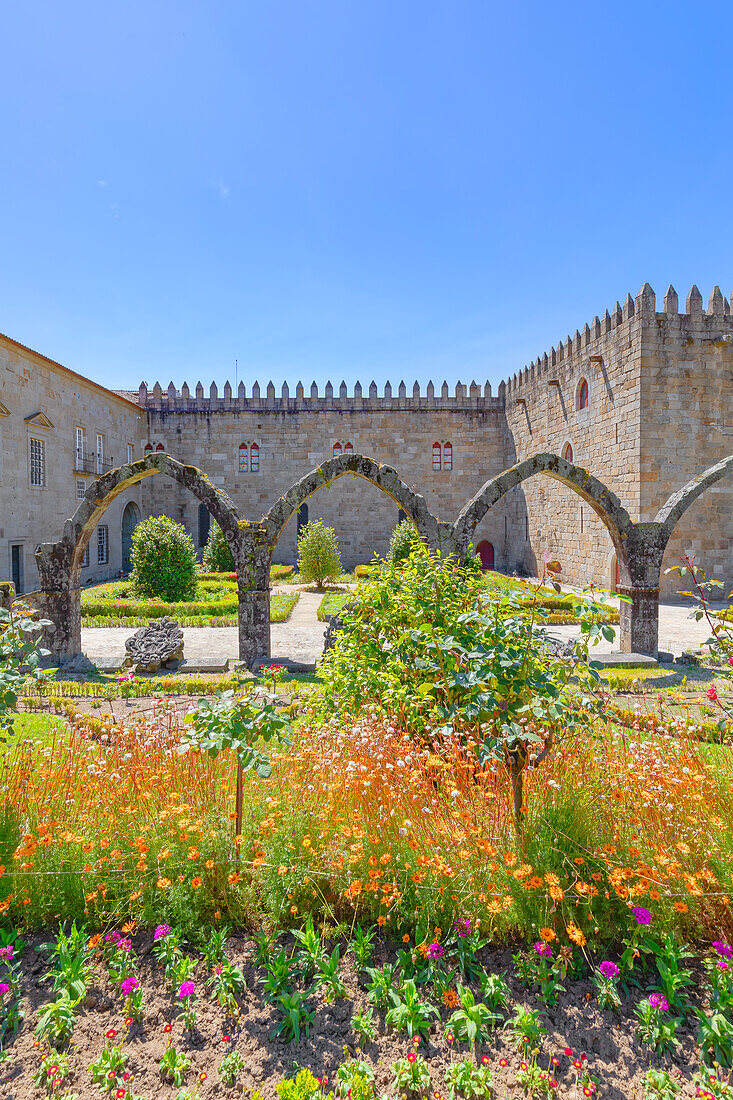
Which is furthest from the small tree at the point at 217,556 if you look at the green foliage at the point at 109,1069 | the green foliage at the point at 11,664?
the green foliage at the point at 109,1069

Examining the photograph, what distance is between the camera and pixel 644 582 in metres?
9.26

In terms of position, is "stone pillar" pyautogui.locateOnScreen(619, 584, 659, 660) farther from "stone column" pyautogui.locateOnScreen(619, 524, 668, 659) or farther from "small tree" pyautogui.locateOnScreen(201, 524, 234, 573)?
"small tree" pyautogui.locateOnScreen(201, 524, 234, 573)

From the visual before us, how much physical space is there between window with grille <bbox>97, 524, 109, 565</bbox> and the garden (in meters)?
19.2

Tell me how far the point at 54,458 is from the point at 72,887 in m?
18.6

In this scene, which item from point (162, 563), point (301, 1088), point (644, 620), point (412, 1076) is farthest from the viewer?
point (162, 563)

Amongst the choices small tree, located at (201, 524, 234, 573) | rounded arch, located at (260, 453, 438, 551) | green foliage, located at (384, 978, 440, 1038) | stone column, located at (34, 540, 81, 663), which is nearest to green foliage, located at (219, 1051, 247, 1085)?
green foliage, located at (384, 978, 440, 1038)

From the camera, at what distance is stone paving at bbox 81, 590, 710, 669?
9539 millimetres

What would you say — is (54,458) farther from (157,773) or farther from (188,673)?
(157,773)

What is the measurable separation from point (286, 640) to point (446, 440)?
1595 centimetres

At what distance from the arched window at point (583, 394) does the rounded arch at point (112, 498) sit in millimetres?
13167

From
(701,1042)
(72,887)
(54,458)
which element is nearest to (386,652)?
(72,887)

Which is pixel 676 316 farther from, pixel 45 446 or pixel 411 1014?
pixel 45 446

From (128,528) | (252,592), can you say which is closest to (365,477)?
(252,592)

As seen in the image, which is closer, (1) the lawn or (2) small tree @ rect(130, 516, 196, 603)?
(1) the lawn
